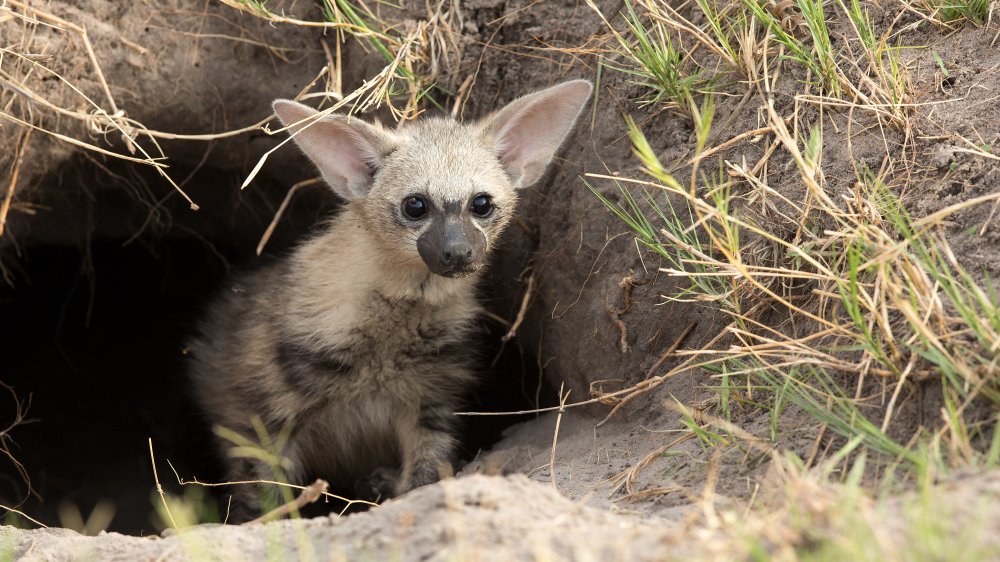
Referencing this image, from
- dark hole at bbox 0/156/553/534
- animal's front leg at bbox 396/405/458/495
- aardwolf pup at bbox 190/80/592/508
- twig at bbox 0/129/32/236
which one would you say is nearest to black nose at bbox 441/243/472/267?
aardwolf pup at bbox 190/80/592/508

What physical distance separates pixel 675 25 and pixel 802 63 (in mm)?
461

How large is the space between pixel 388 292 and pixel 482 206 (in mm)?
504

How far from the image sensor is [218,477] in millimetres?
5281

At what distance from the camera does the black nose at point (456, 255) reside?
11.4ft

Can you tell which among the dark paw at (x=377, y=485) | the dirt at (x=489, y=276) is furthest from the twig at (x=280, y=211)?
the dark paw at (x=377, y=485)

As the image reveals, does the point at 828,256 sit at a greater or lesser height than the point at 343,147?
lesser

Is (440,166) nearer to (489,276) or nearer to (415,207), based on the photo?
(415,207)

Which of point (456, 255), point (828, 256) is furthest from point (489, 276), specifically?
point (828, 256)

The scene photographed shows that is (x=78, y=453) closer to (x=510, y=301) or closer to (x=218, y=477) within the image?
(x=218, y=477)

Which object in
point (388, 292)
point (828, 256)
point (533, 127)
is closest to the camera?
point (828, 256)

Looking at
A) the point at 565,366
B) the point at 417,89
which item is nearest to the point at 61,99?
the point at 417,89

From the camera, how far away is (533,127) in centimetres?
395

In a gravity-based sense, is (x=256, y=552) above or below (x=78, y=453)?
above

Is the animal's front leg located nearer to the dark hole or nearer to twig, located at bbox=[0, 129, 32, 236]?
the dark hole
